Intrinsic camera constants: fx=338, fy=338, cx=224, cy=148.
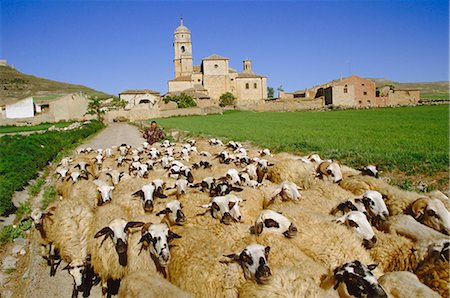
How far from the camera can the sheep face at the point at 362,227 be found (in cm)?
542

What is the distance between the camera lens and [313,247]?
5.33 meters

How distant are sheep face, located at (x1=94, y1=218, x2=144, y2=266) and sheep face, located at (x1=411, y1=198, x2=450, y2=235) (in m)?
5.00

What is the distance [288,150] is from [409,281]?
12.3 metres

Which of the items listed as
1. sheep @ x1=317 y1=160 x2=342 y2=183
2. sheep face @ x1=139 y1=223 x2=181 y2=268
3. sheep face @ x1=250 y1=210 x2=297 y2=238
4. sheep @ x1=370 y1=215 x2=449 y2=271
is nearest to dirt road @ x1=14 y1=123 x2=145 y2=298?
sheep face @ x1=139 y1=223 x2=181 y2=268

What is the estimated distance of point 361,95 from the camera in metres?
75.7

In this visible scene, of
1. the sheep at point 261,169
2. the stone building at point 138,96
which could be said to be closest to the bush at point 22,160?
the sheep at point 261,169

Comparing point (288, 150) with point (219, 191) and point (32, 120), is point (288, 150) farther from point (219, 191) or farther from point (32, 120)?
point (32, 120)

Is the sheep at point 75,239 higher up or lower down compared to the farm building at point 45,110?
lower down

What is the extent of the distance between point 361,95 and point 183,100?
132ft

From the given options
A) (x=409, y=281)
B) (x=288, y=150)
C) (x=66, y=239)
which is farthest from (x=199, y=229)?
(x=288, y=150)

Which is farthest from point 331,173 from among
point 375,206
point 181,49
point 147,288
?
point 181,49

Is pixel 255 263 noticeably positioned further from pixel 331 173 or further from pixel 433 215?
pixel 331 173

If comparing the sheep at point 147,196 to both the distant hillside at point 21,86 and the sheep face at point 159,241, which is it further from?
the distant hillside at point 21,86

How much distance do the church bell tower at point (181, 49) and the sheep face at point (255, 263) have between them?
333 feet
